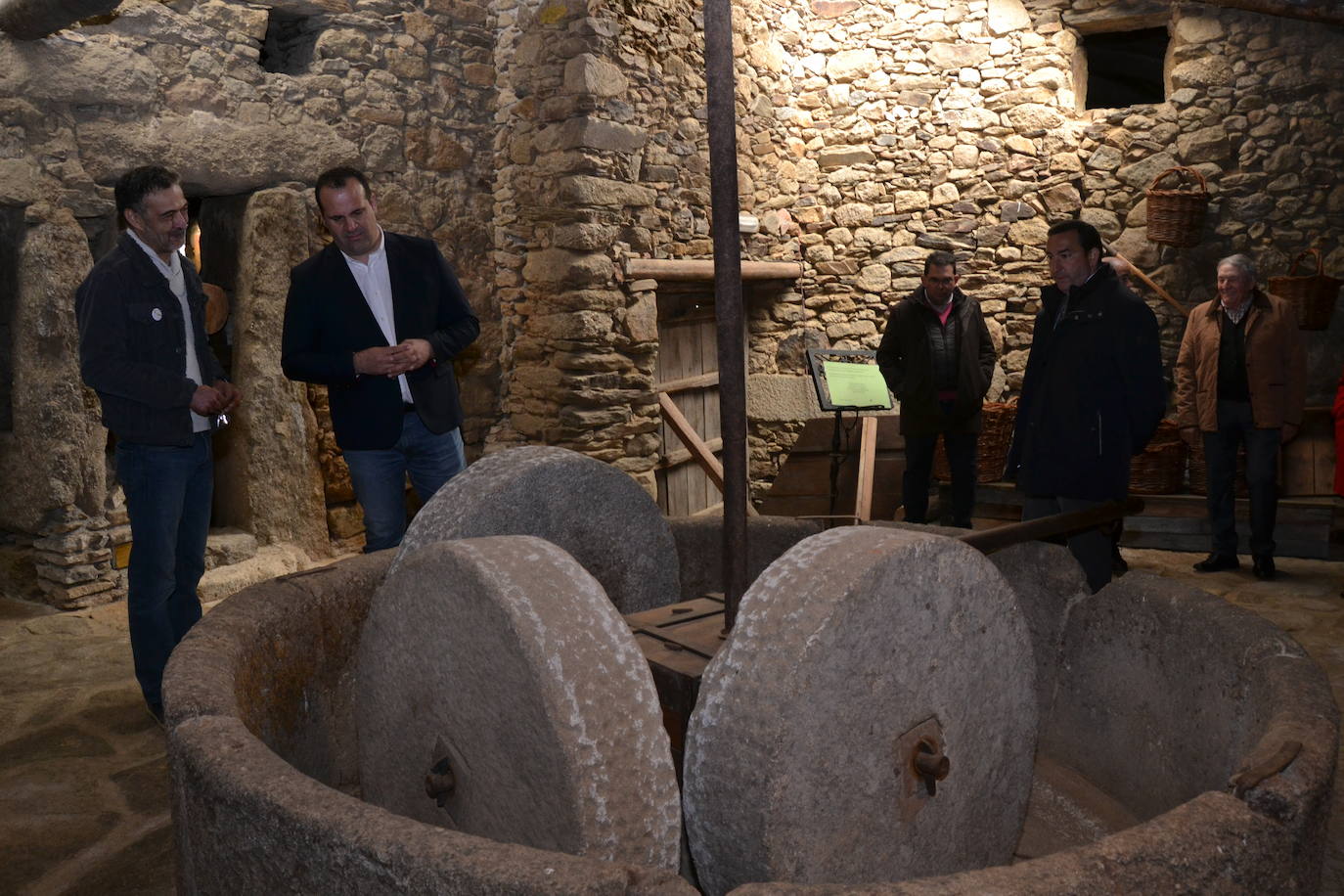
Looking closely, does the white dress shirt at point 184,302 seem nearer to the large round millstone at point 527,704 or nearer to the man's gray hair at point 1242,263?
the large round millstone at point 527,704

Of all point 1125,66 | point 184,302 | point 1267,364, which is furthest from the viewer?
point 1125,66

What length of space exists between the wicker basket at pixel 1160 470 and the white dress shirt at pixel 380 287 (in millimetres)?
4654

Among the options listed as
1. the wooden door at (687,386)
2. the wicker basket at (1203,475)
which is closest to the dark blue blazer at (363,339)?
the wooden door at (687,386)

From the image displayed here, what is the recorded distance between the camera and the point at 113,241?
450 centimetres

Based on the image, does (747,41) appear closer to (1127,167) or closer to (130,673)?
(1127,167)

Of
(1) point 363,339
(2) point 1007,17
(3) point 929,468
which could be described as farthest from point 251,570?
(2) point 1007,17

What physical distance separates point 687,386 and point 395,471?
12.7 ft

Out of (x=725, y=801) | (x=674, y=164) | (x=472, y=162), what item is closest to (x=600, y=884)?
(x=725, y=801)

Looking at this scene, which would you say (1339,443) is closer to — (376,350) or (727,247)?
(727,247)

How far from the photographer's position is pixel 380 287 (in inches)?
133

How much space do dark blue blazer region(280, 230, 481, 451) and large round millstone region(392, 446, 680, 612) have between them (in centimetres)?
77

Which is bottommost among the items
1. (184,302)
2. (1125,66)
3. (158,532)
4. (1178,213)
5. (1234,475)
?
(1234,475)

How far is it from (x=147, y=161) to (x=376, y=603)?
333 centimetres

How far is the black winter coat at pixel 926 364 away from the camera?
17.3 feet
